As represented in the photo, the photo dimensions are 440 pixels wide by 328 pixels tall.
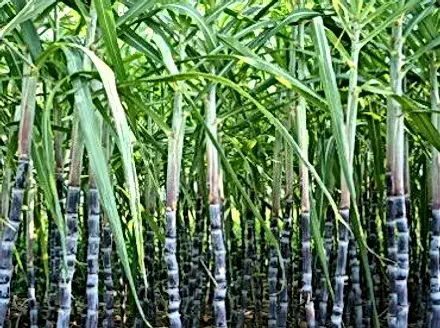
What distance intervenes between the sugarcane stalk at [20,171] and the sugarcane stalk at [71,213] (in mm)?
93

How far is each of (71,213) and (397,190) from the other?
22.1 inches

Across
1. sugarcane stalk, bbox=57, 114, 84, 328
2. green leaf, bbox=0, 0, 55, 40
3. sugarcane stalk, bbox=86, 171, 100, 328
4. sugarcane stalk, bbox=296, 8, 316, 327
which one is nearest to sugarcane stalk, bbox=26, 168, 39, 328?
sugarcane stalk, bbox=86, 171, 100, 328

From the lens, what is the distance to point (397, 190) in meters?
1.31

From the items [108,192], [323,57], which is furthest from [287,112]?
[108,192]

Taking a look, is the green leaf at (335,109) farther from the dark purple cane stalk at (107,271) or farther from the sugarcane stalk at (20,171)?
the dark purple cane stalk at (107,271)

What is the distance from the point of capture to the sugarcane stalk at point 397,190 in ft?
4.22

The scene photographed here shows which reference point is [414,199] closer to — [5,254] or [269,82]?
[269,82]

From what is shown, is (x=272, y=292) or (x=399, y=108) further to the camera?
(x=272, y=292)

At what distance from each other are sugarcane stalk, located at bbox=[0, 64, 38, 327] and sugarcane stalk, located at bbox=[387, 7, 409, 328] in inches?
23.9

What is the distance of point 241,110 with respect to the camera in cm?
135

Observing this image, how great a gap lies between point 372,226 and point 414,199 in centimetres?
27

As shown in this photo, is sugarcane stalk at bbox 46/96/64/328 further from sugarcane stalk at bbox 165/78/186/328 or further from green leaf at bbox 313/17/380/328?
green leaf at bbox 313/17/380/328

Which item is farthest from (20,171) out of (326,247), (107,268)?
(326,247)

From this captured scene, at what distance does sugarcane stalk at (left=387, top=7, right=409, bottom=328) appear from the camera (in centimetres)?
129
